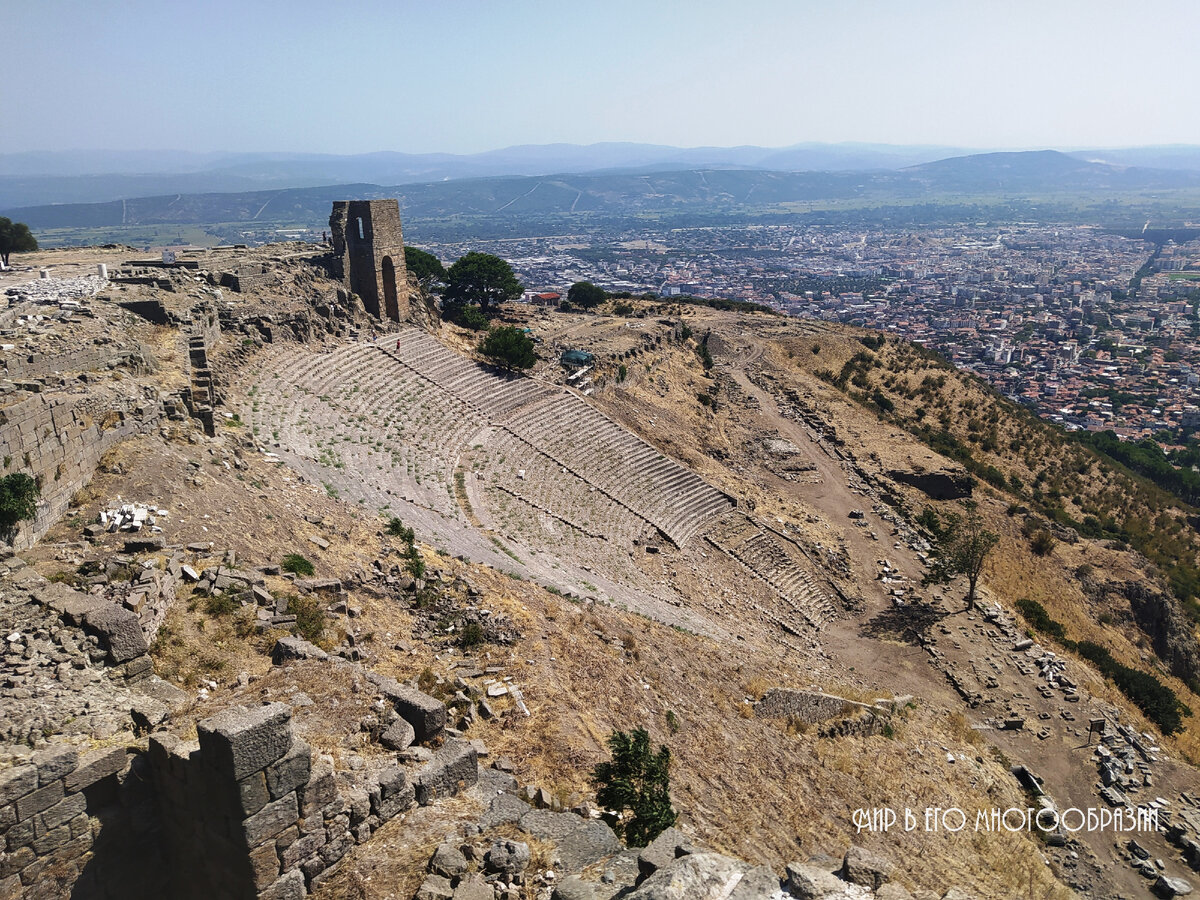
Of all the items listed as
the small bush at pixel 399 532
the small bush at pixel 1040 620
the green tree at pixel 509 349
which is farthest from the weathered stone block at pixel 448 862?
the green tree at pixel 509 349

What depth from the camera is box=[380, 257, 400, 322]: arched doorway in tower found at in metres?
34.7

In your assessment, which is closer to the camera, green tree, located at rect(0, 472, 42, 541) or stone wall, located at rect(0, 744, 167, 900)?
stone wall, located at rect(0, 744, 167, 900)

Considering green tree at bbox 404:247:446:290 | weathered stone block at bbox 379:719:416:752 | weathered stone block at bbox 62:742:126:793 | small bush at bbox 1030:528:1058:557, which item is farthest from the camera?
green tree at bbox 404:247:446:290

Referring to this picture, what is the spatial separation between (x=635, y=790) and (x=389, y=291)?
29.8 meters

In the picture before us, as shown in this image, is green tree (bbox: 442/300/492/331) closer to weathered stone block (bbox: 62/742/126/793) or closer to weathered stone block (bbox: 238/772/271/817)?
weathered stone block (bbox: 62/742/126/793)

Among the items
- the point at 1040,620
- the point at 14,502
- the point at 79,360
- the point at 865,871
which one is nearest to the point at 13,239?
the point at 79,360

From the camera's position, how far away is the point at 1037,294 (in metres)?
140

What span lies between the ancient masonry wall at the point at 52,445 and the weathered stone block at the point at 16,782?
18.1 feet

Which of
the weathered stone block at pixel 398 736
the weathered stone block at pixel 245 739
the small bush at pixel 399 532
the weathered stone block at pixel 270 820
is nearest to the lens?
the weathered stone block at pixel 245 739

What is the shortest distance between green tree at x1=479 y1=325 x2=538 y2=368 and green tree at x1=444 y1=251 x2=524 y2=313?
33.8 ft

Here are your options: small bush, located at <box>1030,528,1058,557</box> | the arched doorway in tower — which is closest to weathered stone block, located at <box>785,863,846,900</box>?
small bush, located at <box>1030,528,1058,557</box>

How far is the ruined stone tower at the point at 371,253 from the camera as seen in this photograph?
3391 cm

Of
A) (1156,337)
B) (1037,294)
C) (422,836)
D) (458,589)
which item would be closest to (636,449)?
(458,589)

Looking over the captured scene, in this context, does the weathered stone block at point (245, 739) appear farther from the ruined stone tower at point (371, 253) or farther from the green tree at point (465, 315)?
the green tree at point (465, 315)
